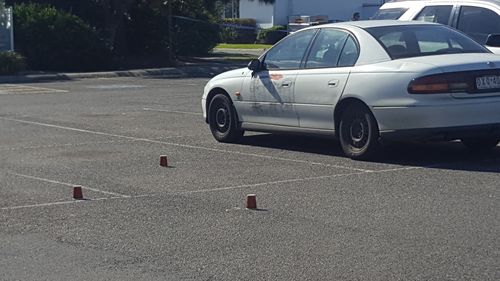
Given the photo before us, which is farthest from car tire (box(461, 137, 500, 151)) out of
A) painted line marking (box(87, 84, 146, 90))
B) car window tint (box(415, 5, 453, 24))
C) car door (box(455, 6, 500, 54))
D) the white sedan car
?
painted line marking (box(87, 84, 146, 90))

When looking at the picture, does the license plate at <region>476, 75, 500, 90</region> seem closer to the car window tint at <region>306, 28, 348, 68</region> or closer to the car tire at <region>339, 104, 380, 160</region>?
the car tire at <region>339, 104, 380, 160</region>

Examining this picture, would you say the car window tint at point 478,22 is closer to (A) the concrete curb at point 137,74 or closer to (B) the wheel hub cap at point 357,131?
(B) the wheel hub cap at point 357,131

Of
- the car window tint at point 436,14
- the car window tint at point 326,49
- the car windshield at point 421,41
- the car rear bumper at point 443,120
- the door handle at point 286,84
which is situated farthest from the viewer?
the car window tint at point 436,14

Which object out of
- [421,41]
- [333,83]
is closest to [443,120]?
[421,41]

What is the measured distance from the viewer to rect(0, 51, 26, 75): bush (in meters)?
30.3

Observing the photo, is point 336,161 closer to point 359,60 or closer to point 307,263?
point 359,60

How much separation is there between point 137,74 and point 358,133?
69.3ft

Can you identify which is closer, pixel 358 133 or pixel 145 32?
pixel 358 133

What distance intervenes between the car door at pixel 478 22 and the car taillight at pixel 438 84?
3187mm

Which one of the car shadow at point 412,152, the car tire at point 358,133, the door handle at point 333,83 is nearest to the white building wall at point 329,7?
the car shadow at point 412,152

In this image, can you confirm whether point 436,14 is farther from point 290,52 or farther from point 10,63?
point 10,63

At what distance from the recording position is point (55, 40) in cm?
3316

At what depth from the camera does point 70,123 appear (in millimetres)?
16203

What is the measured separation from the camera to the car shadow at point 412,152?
1112 cm
